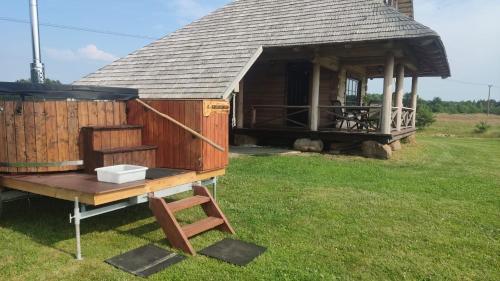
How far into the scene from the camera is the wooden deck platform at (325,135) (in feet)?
34.8

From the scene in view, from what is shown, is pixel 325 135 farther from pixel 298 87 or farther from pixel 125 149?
pixel 125 149

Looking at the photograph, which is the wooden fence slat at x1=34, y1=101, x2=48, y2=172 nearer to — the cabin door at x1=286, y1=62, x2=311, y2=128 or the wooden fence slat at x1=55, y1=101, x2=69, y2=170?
the wooden fence slat at x1=55, y1=101, x2=69, y2=170

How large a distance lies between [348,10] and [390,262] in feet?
32.0

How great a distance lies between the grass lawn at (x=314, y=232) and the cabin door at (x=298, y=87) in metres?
5.97

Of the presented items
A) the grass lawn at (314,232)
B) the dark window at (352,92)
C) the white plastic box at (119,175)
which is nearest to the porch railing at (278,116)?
the dark window at (352,92)

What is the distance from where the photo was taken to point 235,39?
39.2 feet

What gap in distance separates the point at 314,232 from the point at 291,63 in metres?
9.67

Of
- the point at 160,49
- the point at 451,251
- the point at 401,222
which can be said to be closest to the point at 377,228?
the point at 401,222

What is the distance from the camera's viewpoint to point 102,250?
12.8 ft

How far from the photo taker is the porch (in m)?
11.0

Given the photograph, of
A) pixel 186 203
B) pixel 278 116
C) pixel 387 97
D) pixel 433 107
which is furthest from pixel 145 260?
pixel 433 107

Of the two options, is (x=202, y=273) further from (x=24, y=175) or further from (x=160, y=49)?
(x=160, y=49)

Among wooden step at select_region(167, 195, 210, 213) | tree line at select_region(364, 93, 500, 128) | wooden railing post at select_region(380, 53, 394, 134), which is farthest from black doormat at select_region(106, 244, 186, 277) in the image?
tree line at select_region(364, 93, 500, 128)

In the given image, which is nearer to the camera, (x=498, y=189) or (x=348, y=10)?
(x=498, y=189)
